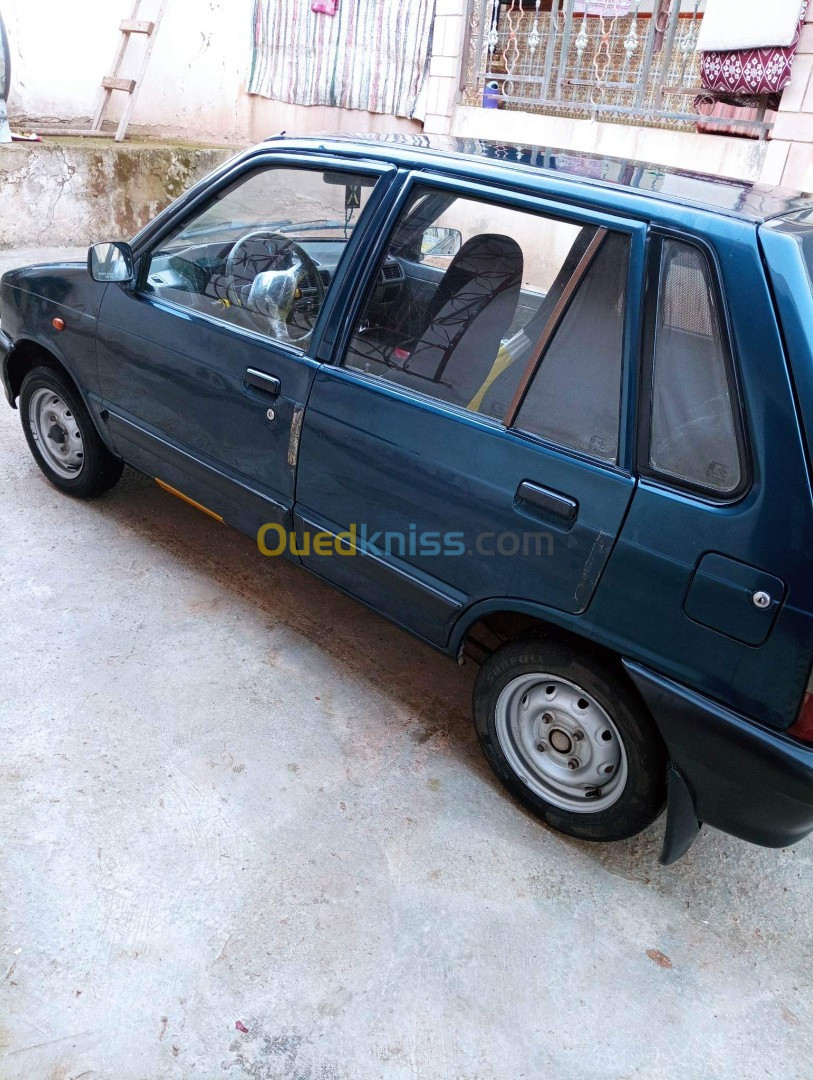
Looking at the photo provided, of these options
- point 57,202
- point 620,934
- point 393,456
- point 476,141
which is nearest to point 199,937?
point 620,934

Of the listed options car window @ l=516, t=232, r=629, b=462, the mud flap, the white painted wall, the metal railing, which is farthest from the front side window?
the white painted wall

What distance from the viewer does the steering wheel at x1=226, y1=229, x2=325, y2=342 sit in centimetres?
273

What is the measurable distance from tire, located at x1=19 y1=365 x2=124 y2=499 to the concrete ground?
0.76 m

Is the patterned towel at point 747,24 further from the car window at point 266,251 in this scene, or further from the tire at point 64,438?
the tire at point 64,438

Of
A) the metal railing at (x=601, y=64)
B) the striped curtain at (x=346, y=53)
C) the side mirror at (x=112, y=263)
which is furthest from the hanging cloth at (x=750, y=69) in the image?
the side mirror at (x=112, y=263)

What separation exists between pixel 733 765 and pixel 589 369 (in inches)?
40.0

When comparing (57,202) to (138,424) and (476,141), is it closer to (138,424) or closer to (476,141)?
(138,424)

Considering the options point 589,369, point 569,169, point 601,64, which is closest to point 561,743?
point 589,369

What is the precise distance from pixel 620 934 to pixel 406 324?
5.95 ft

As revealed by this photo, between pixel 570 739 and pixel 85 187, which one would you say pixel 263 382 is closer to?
pixel 570 739

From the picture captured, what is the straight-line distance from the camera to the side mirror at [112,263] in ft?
10.0

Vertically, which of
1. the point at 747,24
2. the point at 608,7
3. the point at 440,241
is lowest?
the point at 440,241

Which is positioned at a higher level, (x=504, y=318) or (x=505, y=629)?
(x=504, y=318)

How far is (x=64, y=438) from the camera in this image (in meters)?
3.74
